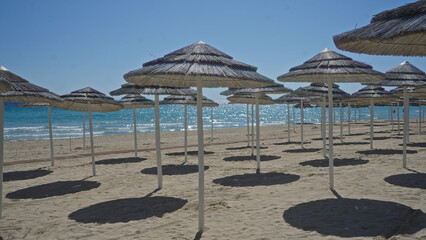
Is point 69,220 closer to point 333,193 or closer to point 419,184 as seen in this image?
point 333,193

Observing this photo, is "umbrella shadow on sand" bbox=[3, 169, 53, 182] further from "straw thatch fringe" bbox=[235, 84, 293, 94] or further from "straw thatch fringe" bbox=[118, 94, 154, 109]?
"straw thatch fringe" bbox=[235, 84, 293, 94]

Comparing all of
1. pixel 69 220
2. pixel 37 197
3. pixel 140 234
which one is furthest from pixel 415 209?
pixel 37 197

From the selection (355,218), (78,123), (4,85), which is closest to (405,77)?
(355,218)

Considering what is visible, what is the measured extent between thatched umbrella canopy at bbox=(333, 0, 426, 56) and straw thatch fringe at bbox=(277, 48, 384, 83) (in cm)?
107

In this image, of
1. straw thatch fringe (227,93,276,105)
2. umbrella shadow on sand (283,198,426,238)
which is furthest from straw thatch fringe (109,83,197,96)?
straw thatch fringe (227,93,276,105)

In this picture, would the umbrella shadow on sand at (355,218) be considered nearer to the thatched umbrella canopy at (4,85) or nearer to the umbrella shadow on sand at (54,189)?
the thatched umbrella canopy at (4,85)

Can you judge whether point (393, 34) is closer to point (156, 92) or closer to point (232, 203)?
point (232, 203)

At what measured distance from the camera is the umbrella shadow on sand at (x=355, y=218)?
4.34 meters

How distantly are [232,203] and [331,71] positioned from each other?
3073mm

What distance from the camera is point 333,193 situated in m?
6.37

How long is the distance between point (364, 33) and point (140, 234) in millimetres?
4022

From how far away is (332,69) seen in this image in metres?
6.44

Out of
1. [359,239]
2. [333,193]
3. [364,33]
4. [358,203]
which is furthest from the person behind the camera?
[333,193]

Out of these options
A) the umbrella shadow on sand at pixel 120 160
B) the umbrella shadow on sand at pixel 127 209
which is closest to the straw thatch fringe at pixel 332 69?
the umbrella shadow on sand at pixel 127 209
